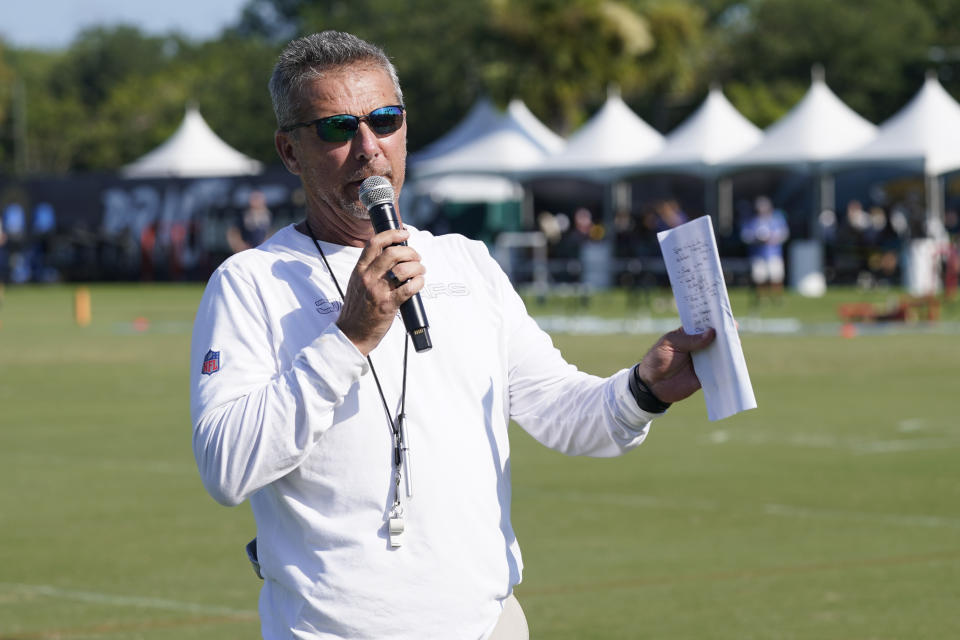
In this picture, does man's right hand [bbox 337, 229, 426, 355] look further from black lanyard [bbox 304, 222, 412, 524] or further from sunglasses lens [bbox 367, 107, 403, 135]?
sunglasses lens [bbox 367, 107, 403, 135]

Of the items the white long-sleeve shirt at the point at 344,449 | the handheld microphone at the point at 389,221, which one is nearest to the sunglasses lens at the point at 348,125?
the handheld microphone at the point at 389,221

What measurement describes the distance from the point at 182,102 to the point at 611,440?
10625 cm

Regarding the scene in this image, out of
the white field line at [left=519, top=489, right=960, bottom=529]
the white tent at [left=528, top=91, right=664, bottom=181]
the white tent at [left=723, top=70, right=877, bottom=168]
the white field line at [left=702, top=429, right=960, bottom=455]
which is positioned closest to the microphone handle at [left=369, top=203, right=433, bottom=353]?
the white field line at [left=519, top=489, right=960, bottom=529]

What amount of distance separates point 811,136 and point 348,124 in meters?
39.6

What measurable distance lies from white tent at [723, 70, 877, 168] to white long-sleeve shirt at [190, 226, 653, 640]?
1533 inches

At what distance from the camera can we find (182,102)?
108m

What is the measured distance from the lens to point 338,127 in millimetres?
3846

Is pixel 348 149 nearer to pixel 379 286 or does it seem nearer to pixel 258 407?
pixel 379 286

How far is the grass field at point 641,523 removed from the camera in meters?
8.17

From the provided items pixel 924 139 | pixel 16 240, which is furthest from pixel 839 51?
pixel 924 139

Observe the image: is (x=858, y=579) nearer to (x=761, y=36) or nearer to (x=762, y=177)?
(x=762, y=177)

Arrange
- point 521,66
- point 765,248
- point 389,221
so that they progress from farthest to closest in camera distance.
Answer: point 521,66, point 765,248, point 389,221

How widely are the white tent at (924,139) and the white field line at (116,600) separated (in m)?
33.4

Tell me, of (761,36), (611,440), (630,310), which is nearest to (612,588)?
(611,440)
